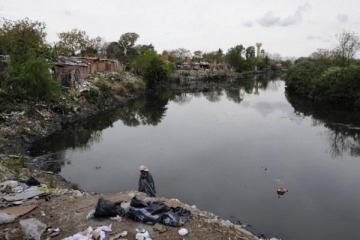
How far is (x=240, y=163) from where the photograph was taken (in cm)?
1614

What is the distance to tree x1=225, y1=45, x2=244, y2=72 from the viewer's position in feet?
305

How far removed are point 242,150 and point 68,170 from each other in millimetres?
9189

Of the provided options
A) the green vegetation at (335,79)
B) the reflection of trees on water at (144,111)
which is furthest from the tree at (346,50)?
the reflection of trees on water at (144,111)

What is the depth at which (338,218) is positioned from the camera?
1084 centimetres

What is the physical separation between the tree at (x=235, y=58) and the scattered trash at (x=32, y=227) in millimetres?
89928

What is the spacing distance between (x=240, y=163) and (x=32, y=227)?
11.2 m

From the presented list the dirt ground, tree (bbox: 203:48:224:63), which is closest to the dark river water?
the dirt ground

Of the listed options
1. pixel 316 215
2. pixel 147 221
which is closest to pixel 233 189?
pixel 316 215

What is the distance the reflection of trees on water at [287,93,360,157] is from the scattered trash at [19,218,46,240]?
51.1 ft

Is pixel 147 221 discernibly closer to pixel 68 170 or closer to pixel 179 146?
pixel 68 170

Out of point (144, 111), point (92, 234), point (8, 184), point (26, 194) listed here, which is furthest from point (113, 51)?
point (92, 234)

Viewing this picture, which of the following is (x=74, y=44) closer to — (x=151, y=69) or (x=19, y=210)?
(x=151, y=69)

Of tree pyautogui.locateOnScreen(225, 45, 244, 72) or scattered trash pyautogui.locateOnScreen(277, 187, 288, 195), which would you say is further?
tree pyautogui.locateOnScreen(225, 45, 244, 72)

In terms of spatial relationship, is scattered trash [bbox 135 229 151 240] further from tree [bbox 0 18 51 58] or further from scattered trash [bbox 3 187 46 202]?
tree [bbox 0 18 51 58]
